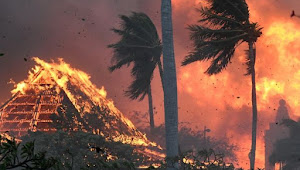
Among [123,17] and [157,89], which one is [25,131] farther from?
[157,89]

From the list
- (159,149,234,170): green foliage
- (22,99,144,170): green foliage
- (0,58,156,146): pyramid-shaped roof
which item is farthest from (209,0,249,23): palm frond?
(0,58,156,146): pyramid-shaped roof

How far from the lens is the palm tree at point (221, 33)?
2006 centimetres

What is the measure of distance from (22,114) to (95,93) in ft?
21.7

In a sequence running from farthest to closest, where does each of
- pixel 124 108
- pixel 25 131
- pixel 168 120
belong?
pixel 124 108
pixel 25 131
pixel 168 120

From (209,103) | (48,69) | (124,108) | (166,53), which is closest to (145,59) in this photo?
(48,69)

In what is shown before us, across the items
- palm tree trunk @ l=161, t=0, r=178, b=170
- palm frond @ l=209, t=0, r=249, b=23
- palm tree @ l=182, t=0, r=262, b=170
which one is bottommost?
palm tree trunk @ l=161, t=0, r=178, b=170

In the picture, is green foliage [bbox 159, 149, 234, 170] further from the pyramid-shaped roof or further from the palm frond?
the pyramid-shaped roof

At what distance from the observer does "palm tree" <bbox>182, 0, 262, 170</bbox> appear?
20062mm

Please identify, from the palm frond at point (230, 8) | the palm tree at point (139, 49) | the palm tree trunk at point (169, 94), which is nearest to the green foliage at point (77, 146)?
the palm tree trunk at point (169, 94)

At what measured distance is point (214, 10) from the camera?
2053 centimetres

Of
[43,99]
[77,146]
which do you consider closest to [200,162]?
[77,146]

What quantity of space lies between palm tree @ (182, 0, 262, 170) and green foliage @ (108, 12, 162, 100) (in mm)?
12181

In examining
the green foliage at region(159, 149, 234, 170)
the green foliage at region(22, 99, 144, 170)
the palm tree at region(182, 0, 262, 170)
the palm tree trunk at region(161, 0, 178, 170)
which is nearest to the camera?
the green foliage at region(159, 149, 234, 170)

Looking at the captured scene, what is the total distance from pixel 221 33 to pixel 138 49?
14.7 m
